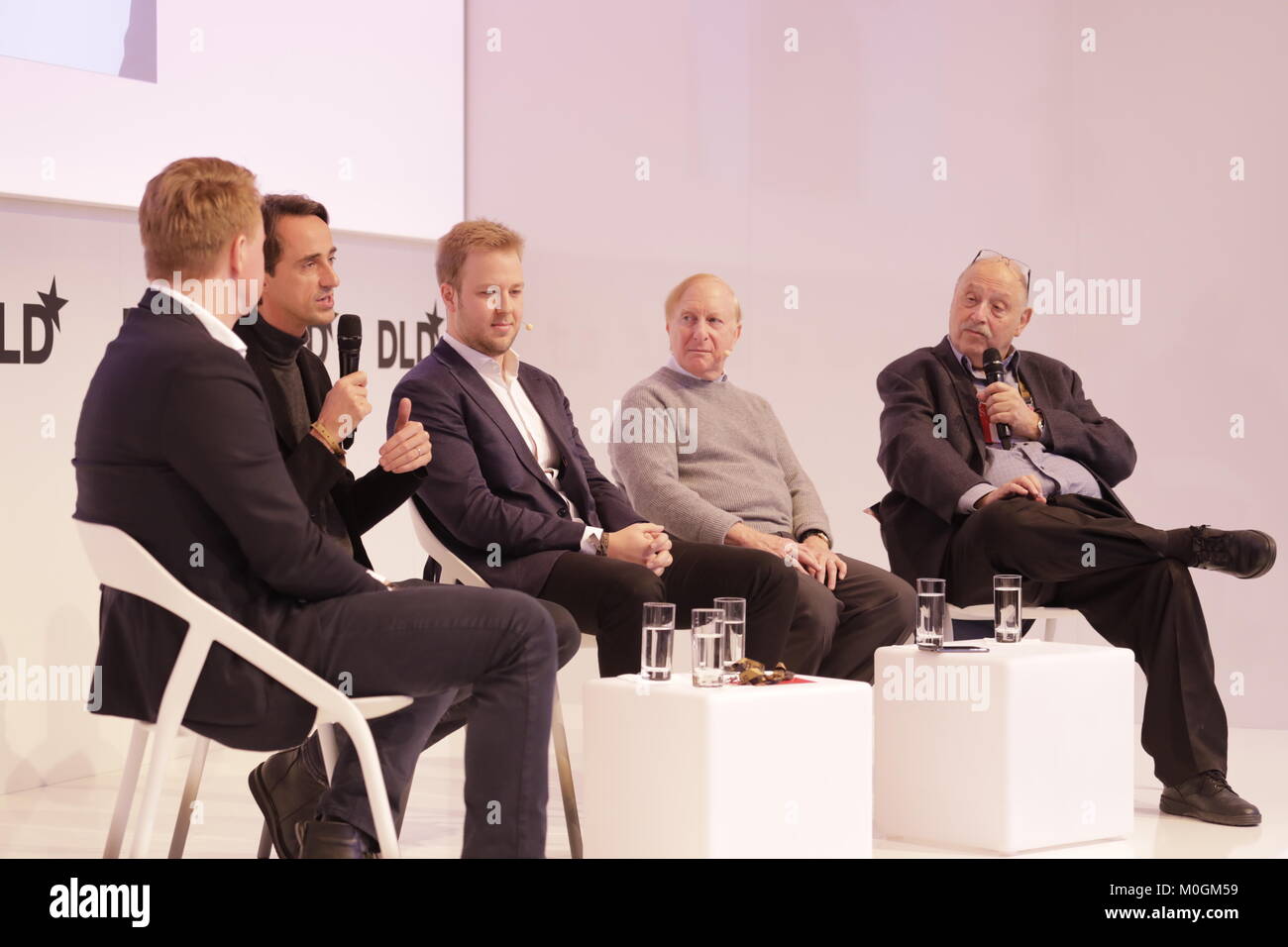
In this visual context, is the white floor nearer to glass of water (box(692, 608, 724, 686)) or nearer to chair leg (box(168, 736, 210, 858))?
chair leg (box(168, 736, 210, 858))

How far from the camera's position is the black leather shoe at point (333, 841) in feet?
8.52

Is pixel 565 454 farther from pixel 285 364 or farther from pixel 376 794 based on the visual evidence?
pixel 376 794

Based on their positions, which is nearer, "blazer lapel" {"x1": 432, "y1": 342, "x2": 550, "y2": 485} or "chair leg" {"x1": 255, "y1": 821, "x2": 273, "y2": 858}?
"chair leg" {"x1": 255, "y1": 821, "x2": 273, "y2": 858}

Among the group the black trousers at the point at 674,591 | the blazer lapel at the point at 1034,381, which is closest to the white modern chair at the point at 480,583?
the black trousers at the point at 674,591

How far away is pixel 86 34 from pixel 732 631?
8.70 feet

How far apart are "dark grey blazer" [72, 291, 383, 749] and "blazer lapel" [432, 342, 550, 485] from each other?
1100mm

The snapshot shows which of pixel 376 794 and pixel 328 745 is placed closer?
pixel 376 794

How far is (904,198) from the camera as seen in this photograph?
5430mm

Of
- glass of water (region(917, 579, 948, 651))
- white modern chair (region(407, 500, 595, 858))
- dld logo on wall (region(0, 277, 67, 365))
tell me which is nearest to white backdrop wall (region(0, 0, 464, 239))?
dld logo on wall (region(0, 277, 67, 365))

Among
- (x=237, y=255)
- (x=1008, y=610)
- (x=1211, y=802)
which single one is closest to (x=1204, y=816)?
(x=1211, y=802)

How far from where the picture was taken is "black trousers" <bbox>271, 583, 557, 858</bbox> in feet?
8.21

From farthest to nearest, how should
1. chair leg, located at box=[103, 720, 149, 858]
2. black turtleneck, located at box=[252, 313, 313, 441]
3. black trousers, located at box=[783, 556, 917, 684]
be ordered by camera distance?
black trousers, located at box=[783, 556, 917, 684] < black turtleneck, located at box=[252, 313, 313, 441] < chair leg, located at box=[103, 720, 149, 858]

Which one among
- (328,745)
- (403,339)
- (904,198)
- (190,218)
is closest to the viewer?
(190,218)

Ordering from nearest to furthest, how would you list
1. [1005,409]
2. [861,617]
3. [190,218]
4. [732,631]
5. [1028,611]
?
[190,218]
[732,631]
[861,617]
[1028,611]
[1005,409]
